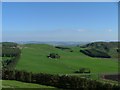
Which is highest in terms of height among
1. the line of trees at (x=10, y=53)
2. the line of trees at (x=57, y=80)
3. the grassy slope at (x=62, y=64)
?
the line of trees at (x=10, y=53)

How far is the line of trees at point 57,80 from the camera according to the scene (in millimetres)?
16719

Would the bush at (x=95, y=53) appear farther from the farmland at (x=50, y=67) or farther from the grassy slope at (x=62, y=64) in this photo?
the grassy slope at (x=62, y=64)

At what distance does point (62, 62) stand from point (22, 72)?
10904mm

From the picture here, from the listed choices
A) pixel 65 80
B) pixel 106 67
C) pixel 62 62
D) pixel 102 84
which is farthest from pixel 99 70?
pixel 102 84

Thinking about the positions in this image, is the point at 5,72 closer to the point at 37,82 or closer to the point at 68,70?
the point at 37,82

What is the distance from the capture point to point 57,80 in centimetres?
1873

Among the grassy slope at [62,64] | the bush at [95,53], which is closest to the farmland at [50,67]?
the grassy slope at [62,64]

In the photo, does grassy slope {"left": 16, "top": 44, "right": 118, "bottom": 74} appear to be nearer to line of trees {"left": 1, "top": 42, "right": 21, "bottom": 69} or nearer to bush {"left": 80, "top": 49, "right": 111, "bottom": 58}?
line of trees {"left": 1, "top": 42, "right": 21, "bottom": 69}

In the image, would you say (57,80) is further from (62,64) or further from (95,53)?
(95,53)

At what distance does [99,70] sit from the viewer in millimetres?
27250

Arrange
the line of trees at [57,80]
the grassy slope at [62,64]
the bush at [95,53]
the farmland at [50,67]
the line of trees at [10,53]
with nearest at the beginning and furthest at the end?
the line of trees at [57,80], the farmland at [50,67], the line of trees at [10,53], the grassy slope at [62,64], the bush at [95,53]

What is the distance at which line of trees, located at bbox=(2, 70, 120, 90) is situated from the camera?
1672 cm

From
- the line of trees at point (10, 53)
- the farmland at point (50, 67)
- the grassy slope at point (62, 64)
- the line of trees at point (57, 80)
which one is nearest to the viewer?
the line of trees at point (57, 80)

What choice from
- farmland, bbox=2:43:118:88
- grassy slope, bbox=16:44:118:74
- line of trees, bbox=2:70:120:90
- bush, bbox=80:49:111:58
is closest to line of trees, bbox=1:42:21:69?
farmland, bbox=2:43:118:88
